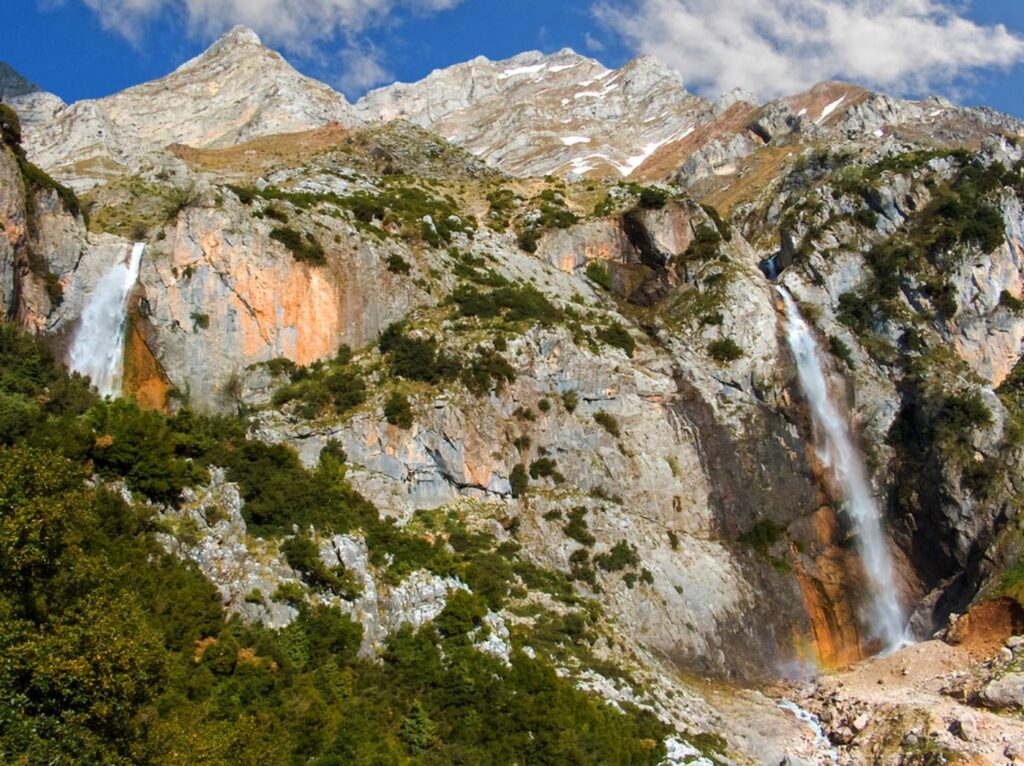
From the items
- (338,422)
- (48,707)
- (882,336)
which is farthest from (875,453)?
(48,707)

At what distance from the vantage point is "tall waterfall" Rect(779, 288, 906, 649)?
150 feet

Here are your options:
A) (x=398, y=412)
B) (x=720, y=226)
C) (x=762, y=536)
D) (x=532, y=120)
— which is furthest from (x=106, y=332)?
(x=532, y=120)

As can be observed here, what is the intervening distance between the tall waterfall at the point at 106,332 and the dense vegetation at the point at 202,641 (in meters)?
4.43

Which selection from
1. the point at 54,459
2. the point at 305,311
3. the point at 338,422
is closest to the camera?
the point at 54,459

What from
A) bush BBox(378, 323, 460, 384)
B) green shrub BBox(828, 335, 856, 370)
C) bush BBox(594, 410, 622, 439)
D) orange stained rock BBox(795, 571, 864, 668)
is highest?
bush BBox(378, 323, 460, 384)

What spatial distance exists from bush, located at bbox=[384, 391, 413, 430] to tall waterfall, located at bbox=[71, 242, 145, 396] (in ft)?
44.8

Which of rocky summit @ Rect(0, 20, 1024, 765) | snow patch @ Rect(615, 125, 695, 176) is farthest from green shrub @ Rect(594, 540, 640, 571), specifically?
snow patch @ Rect(615, 125, 695, 176)

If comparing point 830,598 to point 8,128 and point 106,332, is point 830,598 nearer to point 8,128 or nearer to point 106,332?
point 106,332

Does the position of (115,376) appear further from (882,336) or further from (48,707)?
(882,336)

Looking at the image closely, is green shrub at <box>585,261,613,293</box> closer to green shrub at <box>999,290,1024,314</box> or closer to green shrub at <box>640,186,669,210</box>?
green shrub at <box>640,186,669,210</box>

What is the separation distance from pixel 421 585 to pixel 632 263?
3932 centimetres

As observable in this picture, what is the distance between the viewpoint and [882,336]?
57.5 m

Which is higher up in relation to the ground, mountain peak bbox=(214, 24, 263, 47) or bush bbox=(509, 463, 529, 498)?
mountain peak bbox=(214, 24, 263, 47)

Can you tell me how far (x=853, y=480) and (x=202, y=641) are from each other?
137ft
